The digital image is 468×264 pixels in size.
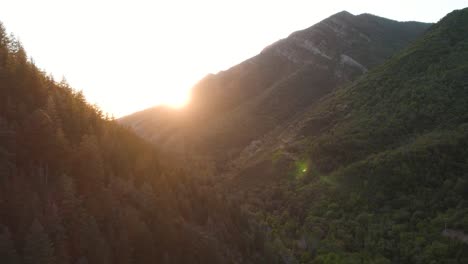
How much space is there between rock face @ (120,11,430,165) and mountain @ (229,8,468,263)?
433 inches

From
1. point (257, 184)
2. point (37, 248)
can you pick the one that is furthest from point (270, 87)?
point (37, 248)

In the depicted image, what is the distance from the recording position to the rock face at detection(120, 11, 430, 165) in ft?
361

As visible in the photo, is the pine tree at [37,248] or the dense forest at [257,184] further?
the dense forest at [257,184]

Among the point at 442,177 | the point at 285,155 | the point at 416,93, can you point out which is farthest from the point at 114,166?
the point at 416,93

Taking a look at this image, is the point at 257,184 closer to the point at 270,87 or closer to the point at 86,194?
the point at 86,194

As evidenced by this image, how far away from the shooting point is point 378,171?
6412 centimetres

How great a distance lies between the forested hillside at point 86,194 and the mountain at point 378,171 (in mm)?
11362

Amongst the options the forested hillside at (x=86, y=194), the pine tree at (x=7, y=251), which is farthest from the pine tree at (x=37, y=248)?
the pine tree at (x=7, y=251)

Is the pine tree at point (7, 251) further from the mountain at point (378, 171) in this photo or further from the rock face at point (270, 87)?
the rock face at point (270, 87)

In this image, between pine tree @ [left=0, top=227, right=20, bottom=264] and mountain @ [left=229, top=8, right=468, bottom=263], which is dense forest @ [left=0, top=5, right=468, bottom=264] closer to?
pine tree @ [left=0, top=227, right=20, bottom=264]

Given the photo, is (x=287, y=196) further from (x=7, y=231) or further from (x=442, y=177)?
(x=7, y=231)

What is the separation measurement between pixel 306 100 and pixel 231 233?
8435 centimetres

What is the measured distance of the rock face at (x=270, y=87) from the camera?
110m

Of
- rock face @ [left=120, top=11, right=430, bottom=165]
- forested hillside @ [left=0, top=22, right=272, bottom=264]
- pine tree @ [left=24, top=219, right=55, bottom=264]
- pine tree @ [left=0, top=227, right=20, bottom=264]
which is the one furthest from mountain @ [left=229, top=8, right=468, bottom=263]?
pine tree @ [left=0, top=227, right=20, bottom=264]
